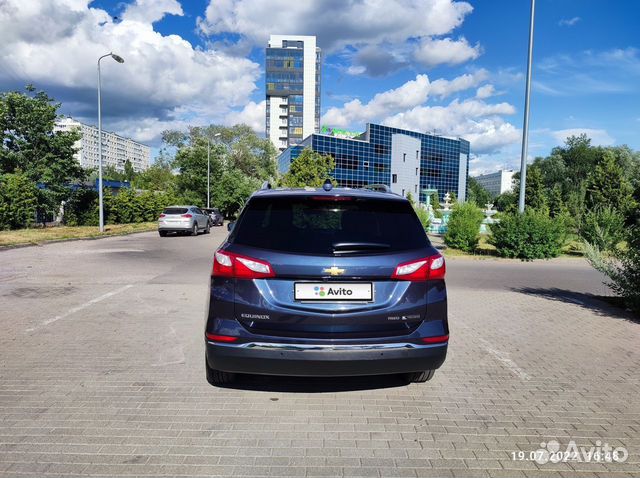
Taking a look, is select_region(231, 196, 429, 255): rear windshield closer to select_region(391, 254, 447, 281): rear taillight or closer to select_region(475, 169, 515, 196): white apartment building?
select_region(391, 254, 447, 281): rear taillight

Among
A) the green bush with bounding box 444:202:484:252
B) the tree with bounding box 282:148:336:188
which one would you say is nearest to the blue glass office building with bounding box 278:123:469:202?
the tree with bounding box 282:148:336:188

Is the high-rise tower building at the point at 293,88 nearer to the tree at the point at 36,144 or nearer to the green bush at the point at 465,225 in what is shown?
the tree at the point at 36,144

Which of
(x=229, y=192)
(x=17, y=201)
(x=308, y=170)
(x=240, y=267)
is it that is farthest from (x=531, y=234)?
(x=229, y=192)

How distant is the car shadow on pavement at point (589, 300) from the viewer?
309 inches

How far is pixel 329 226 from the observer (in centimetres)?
353

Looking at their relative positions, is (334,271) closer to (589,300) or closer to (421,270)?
(421,270)

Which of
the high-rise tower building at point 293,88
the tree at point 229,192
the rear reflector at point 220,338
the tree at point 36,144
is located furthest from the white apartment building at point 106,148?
the rear reflector at point 220,338

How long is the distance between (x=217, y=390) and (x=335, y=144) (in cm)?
8218

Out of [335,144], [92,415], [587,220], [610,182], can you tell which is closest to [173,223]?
[587,220]

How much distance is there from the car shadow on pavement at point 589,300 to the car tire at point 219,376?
6.54 m

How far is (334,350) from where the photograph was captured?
133 inches

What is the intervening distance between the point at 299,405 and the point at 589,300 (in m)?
7.59

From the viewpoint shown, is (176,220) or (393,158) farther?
(393,158)

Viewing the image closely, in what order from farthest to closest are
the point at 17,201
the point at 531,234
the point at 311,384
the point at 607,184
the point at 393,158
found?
1. the point at 393,158
2. the point at 607,184
3. the point at 17,201
4. the point at 531,234
5. the point at 311,384
